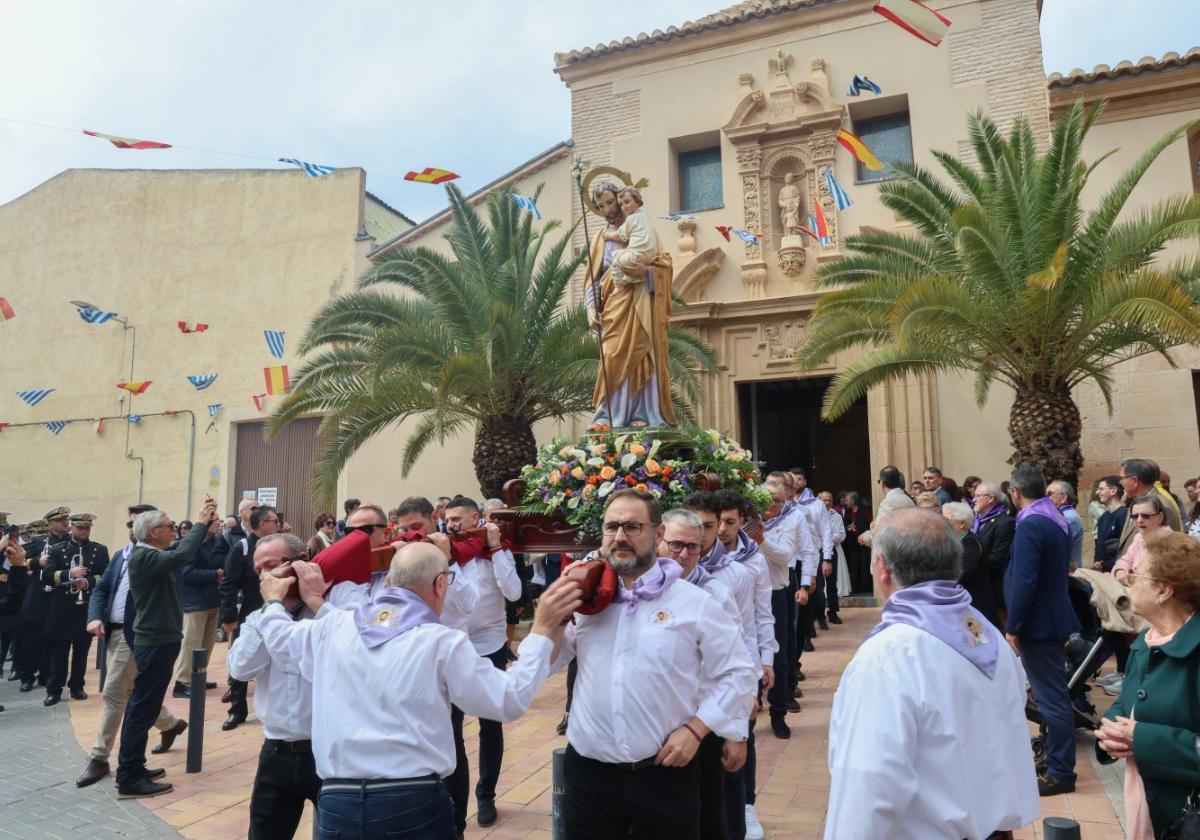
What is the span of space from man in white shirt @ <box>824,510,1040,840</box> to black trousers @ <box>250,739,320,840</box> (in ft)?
7.55

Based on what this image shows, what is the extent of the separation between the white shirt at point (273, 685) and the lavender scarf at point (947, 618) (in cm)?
228

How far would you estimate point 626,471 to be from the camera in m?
5.48

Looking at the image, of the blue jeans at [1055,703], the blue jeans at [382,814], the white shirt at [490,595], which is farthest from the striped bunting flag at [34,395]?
the blue jeans at [1055,703]

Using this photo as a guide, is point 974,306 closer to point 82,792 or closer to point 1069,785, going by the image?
point 1069,785

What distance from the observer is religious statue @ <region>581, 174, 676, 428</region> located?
6.38 meters

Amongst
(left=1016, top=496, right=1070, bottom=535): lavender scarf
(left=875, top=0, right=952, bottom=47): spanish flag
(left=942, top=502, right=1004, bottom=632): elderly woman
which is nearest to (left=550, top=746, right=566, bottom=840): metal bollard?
(left=1016, top=496, right=1070, bottom=535): lavender scarf

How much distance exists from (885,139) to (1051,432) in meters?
6.75

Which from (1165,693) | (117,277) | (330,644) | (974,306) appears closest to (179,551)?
(330,644)

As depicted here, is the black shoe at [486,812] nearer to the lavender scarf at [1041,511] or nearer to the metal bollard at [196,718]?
the metal bollard at [196,718]

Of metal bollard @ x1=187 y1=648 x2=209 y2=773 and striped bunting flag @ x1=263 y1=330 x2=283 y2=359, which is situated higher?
striped bunting flag @ x1=263 y1=330 x2=283 y2=359

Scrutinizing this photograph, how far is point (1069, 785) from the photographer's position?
508cm

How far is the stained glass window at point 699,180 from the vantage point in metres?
15.8

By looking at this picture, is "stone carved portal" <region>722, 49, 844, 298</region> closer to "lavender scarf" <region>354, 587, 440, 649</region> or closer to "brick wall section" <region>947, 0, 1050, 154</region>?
"brick wall section" <region>947, 0, 1050, 154</region>

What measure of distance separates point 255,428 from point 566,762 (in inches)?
740
